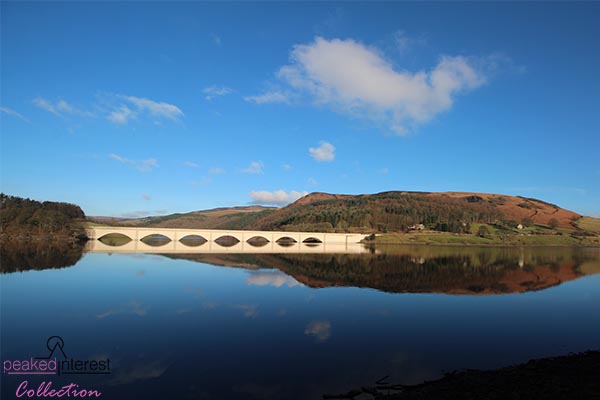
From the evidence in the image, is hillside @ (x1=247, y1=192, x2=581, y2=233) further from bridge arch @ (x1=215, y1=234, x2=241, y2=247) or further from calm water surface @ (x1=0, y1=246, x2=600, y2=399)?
calm water surface @ (x1=0, y1=246, x2=600, y2=399)

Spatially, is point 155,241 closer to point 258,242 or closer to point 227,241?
point 227,241

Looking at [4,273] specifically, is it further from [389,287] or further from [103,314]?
[389,287]

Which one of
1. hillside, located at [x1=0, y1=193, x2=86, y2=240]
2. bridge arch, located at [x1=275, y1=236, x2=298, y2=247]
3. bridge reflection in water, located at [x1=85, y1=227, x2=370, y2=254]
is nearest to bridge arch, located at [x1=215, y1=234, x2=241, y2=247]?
bridge reflection in water, located at [x1=85, y1=227, x2=370, y2=254]

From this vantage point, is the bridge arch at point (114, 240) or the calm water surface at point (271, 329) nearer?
the calm water surface at point (271, 329)

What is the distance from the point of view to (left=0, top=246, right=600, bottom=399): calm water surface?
11.2 meters

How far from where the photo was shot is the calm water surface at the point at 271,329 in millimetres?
11172

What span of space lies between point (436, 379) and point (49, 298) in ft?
77.1

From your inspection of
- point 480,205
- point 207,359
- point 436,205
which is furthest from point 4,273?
point 480,205

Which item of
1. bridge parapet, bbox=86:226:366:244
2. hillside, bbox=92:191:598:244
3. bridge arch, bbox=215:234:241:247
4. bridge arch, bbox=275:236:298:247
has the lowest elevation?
bridge arch, bbox=215:234:241:247

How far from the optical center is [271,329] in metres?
16.8

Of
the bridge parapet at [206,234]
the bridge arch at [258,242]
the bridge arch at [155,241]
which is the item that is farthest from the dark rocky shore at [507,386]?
the bridge arch at [258,242]

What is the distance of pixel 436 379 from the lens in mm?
11500

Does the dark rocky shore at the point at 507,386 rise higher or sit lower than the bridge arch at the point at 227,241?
higher

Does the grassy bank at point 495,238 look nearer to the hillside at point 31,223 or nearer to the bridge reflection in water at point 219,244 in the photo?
the bridge reflection in water at point 219,244
